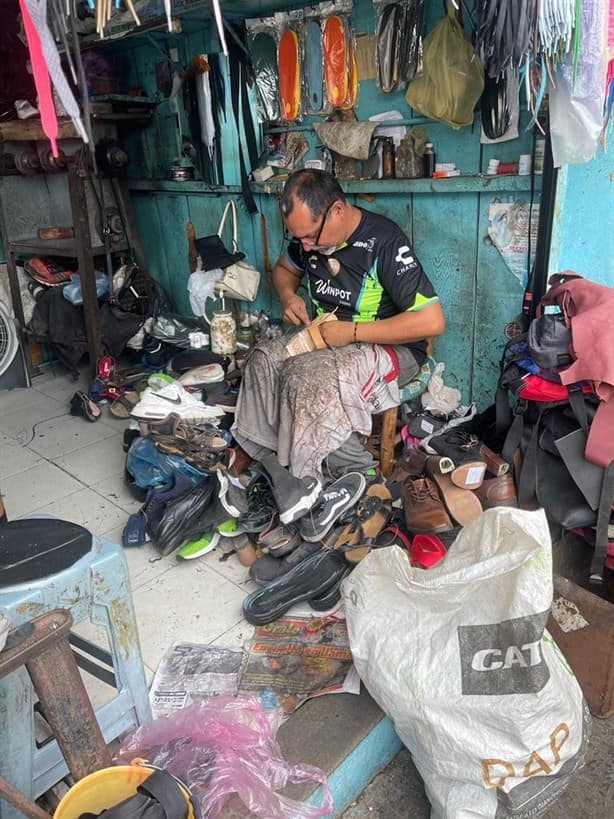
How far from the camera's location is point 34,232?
15.1ft

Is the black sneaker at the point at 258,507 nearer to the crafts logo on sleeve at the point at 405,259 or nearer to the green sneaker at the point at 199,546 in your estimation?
the green sneaker at the point at 199,546

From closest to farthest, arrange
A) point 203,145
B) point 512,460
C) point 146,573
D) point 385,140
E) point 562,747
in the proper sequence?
point 562,747
point 512,460
point 146,573
point 385,140
point 203,145

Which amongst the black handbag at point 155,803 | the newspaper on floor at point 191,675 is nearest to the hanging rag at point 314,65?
the newspaper on floor at point 191,675

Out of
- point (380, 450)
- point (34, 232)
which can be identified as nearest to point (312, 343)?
point (380, 450)

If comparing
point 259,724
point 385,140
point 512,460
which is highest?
point 385,140

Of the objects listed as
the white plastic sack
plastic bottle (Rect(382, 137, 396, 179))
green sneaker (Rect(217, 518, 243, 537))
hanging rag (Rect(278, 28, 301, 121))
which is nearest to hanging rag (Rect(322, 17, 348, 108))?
hanging rag (Rect(278, 28, 301, 121))

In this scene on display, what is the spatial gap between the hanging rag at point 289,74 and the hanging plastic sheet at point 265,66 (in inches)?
3.7

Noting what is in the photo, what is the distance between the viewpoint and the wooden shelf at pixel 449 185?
256 centimetres

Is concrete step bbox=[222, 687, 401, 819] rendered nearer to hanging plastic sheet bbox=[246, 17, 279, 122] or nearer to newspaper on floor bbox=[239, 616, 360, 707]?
newspaper on floor bbox=[239, 616, 360, 707]

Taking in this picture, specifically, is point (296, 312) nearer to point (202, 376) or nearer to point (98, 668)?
point (202, 376)

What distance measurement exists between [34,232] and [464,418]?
350 cm

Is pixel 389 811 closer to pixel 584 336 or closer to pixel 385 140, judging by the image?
pixel 584 336

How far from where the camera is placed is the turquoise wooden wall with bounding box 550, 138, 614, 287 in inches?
91.2

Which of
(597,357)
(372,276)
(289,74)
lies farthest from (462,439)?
(289,74)
